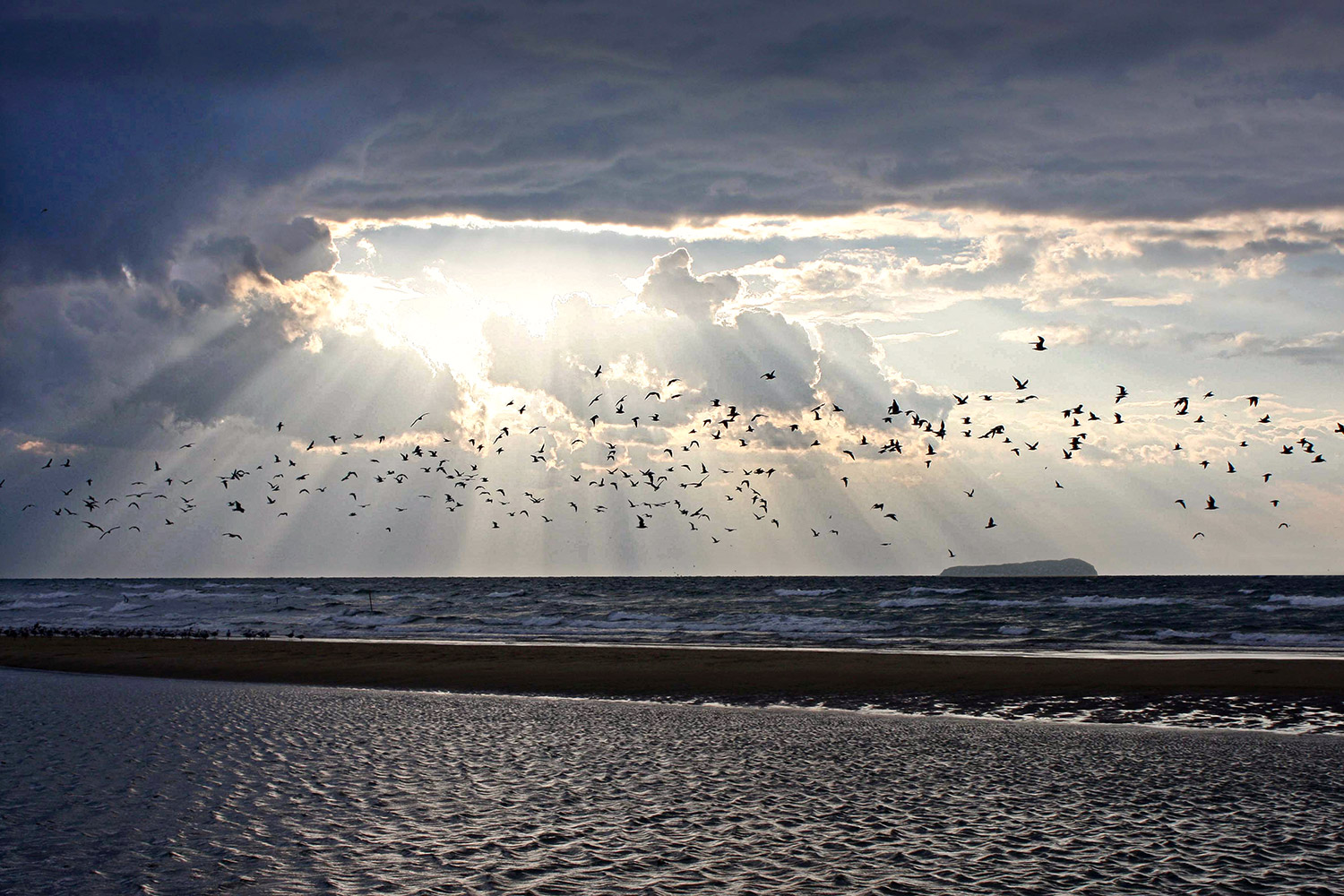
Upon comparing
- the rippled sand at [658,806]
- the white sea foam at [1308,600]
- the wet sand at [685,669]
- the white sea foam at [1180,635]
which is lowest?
the white sea foam at [1308,600]

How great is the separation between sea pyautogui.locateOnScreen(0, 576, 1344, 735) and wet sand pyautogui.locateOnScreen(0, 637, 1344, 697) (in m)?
2.46

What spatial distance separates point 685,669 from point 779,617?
41732 millimetres

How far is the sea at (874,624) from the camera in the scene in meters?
25.9

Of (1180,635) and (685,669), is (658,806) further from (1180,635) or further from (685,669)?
(1180,635)

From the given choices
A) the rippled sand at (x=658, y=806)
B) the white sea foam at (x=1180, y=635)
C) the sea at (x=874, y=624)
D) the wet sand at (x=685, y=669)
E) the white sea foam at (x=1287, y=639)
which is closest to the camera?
the rippled sand at (x=658, y=806)

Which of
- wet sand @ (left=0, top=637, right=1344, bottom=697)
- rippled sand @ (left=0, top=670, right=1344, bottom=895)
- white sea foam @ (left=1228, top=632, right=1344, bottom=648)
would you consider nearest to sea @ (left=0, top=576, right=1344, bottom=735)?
white sea foam @ (left=1228, top=632, right=1344, bottom=648)

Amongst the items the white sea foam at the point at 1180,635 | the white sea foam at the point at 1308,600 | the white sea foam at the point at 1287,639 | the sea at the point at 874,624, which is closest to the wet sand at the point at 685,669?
the sea at the point at 874,624

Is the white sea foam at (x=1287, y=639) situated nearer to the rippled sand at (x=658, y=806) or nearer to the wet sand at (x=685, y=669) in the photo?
the wet sand at (x=685, y=669)

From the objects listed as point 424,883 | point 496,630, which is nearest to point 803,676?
point 424,883

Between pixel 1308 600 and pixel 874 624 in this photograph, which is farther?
pixel 1308 600

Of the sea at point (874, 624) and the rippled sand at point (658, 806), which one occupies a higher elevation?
the rippled sand at point (658, 806)

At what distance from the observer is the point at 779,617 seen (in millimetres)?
76625

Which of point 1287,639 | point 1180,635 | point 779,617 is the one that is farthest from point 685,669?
point 779,617

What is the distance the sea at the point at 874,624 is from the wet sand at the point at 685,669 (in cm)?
246
